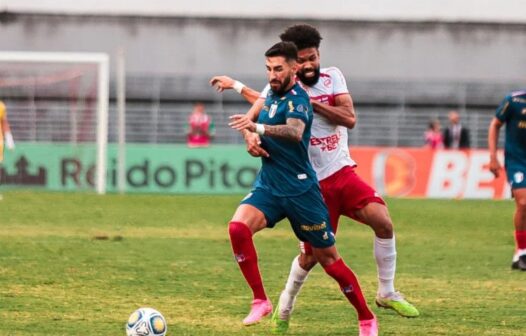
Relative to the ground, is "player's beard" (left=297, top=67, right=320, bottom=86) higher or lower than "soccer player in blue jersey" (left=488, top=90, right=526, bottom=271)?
higher

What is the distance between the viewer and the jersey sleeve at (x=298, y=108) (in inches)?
364

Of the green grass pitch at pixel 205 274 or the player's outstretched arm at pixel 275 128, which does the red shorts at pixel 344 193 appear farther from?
the player's outstretched arm at pixel 275 128

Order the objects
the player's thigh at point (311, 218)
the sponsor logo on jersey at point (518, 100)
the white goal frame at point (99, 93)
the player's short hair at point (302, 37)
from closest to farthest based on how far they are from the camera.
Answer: the player's thigh at point (311, 218) → the player's short hair at point (302, 37) → the sponsor logo on jersey at point (518, 100) → the white goal frame at point (99, 93)

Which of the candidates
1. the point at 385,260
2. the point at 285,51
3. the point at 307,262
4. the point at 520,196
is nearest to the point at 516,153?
the point at 520,196

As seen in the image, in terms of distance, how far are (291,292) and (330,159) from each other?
1.04 metres

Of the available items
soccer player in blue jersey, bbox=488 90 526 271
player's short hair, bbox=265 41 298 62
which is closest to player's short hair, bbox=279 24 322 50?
player's short hair, bbox=265 41 298 62

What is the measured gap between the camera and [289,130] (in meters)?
9.14

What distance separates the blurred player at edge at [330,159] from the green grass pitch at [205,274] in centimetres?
32

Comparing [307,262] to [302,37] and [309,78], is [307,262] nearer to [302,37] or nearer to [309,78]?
[309,78]

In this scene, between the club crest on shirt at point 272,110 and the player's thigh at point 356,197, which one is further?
the player's thigh at point 356,197

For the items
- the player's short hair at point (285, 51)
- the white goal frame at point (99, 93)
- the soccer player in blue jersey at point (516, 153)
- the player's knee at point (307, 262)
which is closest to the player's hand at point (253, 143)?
the player's short hair at point (285, 51)

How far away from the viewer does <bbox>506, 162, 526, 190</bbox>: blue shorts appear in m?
14.7

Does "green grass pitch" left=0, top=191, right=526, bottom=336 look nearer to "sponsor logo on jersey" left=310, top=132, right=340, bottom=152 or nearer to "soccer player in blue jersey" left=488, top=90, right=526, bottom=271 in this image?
"soccer player in blue jersey" left=488, top=90, right=526, bottom=271

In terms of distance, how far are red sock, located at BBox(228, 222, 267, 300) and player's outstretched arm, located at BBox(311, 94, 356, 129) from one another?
1039 mm
